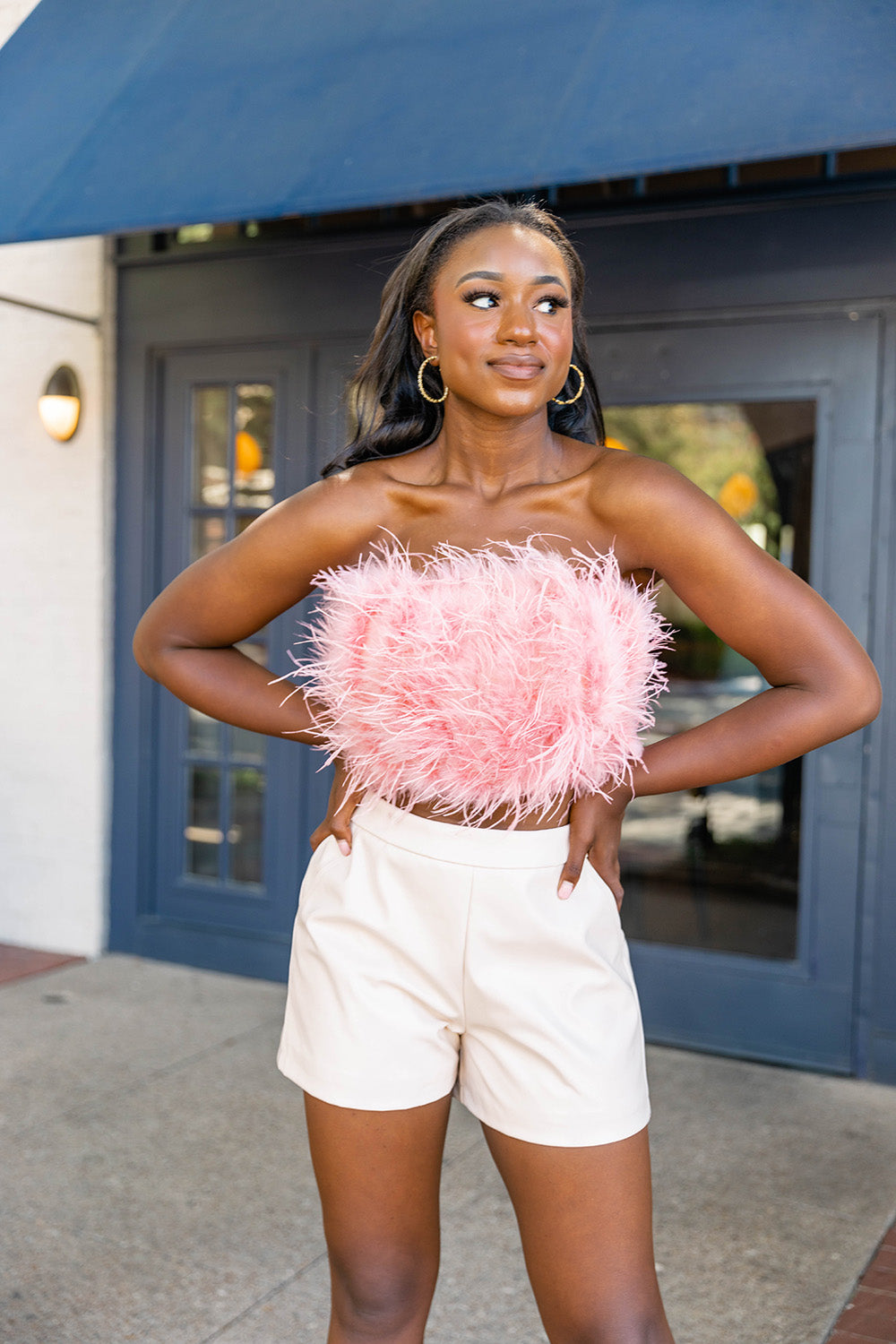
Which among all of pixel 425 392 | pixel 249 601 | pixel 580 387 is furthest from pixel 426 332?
pixel 249 601

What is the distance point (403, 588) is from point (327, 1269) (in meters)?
1.78

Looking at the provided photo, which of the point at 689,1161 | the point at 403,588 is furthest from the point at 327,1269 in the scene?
the point at 403,588

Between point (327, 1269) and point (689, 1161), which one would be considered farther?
point (689, 1161)

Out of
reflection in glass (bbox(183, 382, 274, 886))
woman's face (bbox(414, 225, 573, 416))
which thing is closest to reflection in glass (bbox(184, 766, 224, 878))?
reflection in glass (bbox(183, 382, 274, 886))

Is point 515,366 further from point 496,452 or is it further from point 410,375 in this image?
point 410,375

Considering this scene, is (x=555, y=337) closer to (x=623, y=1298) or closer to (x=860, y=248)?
(x=623, y=1298)

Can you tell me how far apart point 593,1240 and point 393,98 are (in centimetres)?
288

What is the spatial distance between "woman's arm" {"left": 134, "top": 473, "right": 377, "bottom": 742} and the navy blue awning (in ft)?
5.02

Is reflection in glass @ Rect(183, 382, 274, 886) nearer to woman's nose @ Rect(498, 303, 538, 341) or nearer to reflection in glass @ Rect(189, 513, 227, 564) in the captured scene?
reflection in glass @ Rect(189, 513, 227, 564)

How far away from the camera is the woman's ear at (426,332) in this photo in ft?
5.85

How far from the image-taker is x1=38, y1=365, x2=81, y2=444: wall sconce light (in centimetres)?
479

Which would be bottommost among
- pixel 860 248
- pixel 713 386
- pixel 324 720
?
pixel 324 720

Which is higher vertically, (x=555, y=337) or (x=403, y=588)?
(x=555, y=337)

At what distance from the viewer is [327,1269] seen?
107 inches
